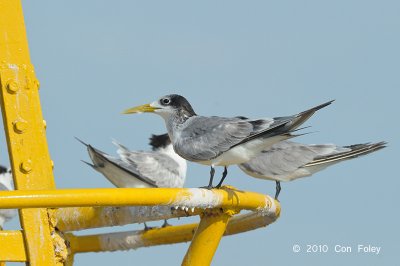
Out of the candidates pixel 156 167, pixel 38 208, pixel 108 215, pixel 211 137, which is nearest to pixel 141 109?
pixel 211 137

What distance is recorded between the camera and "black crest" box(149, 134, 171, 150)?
1427cm

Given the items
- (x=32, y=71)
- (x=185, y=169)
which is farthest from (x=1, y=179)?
(x=32, y=71)

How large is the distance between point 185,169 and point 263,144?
6178mm

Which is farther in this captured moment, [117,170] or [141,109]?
[117,170]

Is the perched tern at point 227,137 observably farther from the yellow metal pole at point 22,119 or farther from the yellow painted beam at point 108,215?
the yellow metal pole at point 22,119

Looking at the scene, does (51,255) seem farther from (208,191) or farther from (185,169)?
(185,169)

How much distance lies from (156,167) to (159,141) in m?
1.54

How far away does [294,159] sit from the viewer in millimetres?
10477

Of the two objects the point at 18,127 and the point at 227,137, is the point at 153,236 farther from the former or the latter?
the point at 18,127

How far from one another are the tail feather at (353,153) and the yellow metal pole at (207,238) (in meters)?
4.59

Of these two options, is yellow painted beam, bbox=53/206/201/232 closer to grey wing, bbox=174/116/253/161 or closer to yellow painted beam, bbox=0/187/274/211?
yellow painted beam, bbox=0/187/274/211

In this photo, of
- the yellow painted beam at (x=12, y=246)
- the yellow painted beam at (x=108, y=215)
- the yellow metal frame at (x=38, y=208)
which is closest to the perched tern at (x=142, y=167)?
the yellow painted beam at (x=108, y=215)

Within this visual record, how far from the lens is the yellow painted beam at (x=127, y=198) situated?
4.24 metres

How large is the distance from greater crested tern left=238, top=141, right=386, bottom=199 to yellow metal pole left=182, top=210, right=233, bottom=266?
181 inches
